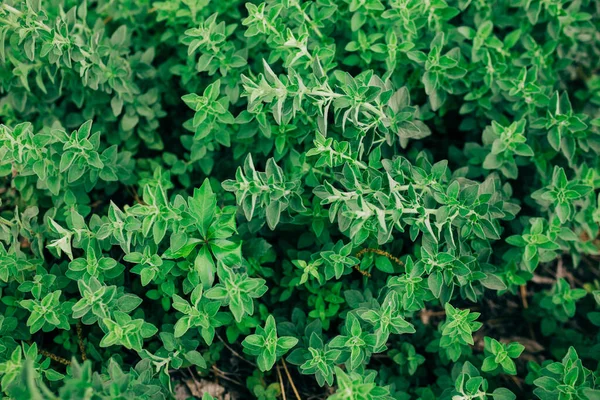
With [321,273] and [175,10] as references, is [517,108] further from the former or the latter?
[175,10]

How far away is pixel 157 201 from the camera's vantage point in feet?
8.36

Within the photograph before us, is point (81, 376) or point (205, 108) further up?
point (205, 108)

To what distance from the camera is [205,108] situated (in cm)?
281

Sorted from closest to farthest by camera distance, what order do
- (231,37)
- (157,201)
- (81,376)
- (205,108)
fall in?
(81,376)
(157,201)
(205,108)
(231,37)

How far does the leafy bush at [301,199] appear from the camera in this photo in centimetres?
259

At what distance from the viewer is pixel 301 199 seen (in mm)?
2809

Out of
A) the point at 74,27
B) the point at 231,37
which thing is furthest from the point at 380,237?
the point at 74,27

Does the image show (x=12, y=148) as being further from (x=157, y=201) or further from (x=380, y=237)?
(x=380, y=237)

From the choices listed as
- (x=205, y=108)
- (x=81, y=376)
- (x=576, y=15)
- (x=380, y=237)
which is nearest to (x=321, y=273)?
(x=380, y=237)

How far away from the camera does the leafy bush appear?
259cm

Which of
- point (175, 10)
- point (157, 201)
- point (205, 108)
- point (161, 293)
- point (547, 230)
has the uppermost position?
point (175, 10)

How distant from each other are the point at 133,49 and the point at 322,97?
147 cm

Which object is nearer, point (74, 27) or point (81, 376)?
point (81, 376)

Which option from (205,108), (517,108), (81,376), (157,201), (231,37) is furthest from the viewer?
(231,37)
